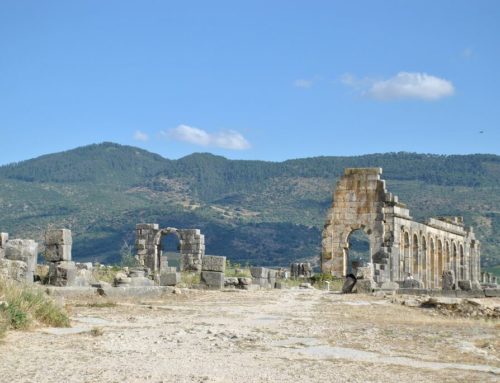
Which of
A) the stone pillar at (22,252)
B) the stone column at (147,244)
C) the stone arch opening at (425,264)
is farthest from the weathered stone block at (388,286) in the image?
the stone column at (147,244)

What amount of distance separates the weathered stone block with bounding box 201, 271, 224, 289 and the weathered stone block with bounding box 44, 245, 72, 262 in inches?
227

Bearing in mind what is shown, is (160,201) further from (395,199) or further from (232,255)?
(395,199)

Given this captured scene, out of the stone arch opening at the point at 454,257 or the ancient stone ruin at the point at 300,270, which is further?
the stone arch opening at the point at 454,257

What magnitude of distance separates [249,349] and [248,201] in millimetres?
139391

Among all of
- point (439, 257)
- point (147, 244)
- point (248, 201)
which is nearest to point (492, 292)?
point (147, 244)

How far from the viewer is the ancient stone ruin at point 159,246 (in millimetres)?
41250

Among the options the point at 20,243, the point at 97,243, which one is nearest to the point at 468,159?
the point at 97,243

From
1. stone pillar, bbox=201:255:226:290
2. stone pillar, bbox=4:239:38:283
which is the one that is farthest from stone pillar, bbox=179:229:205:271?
stone pillar, bbox=4:239:38:283

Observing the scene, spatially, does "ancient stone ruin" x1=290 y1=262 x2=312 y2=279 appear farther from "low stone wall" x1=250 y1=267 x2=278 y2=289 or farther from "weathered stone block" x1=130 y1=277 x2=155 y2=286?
"weathered stone block" x1=130 y1=277 x2=155 y2=286

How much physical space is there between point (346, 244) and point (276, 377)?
3229cm

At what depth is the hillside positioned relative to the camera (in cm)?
11188

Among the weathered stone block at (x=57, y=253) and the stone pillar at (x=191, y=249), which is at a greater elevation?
the stone pillar at (x=191, y=249)

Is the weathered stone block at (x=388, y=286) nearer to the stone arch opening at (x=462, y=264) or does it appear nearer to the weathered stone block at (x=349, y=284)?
the weathered stone block at (x=349, y=284)

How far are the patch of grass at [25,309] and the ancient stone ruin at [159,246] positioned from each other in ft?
92.9
